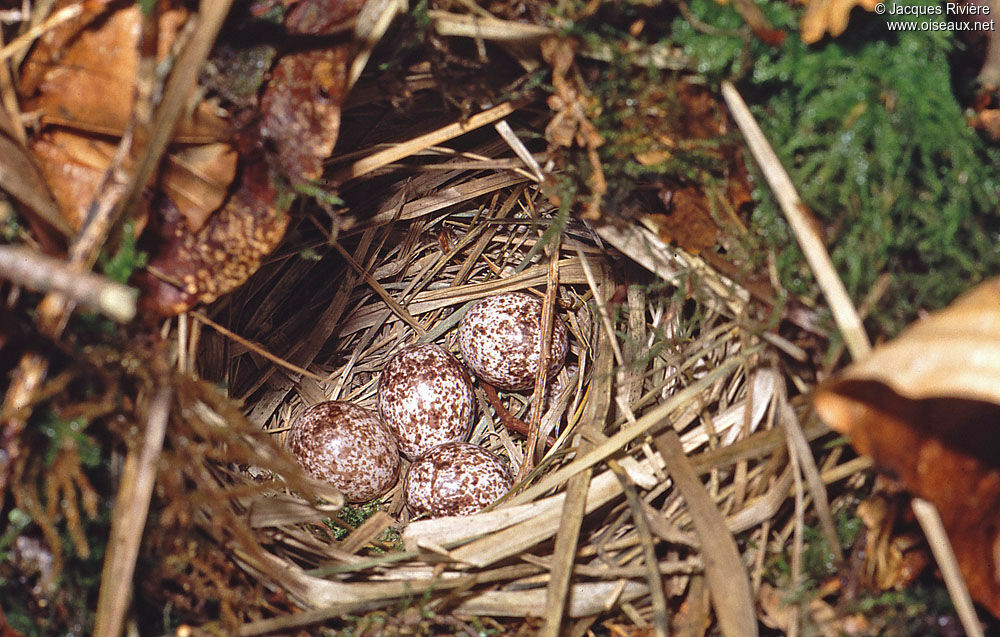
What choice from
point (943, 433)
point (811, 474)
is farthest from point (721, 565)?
point (943, 433)

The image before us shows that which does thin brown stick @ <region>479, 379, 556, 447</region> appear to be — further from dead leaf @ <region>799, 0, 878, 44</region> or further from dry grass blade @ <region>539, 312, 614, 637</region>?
dead leaf @ <region>799, 0, 878, 44</region>

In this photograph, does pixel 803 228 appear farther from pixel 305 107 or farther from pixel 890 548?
pixel 305 107

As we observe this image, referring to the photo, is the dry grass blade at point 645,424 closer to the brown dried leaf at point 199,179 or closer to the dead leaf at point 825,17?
the dead leaf at point 825,17

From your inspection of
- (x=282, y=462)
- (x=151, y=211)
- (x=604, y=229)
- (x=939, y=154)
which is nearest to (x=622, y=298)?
(x=604, y=229)

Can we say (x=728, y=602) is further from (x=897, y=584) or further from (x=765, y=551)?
(x=897, y=584)

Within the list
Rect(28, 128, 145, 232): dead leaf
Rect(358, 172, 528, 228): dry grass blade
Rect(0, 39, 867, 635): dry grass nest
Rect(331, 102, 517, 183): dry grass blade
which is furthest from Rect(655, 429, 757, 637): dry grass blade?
Rect(28, 128, 145, 232): dead leaf
